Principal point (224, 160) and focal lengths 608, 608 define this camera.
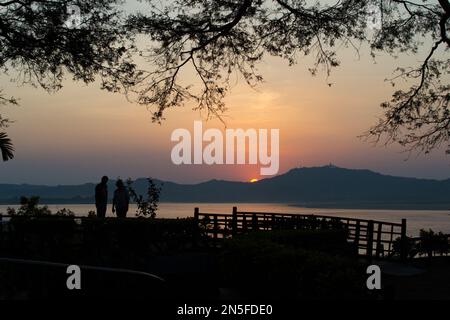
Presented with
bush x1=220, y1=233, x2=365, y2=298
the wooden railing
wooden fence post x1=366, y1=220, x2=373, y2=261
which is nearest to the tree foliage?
the wooden railing

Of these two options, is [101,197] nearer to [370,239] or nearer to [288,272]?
[370,239]

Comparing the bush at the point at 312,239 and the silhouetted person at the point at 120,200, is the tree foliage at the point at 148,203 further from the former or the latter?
the bush at the point at 312,239

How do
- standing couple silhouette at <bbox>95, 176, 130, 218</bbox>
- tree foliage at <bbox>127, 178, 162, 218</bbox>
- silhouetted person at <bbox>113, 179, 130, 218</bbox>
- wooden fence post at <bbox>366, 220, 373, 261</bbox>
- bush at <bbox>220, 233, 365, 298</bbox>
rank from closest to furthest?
bush at <bbox>220, 233, 365, 298</bbox> → wooden fence post at <bbox>366, 220, 373, 261</bbox> → standing couple silhouette at <bbox>95, 176, 130, 218</bbox> → silhouetted person at <bbox>113, 179, 130, 218</bbox> → tree foliage at <bbox>127, 178, 162, 218</bbox>

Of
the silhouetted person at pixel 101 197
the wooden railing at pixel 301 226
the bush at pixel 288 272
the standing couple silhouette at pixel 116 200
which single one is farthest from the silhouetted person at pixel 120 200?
the bush at pixel 288 272

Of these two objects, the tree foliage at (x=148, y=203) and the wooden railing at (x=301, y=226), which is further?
the tree foliage at (x=148, y=203)

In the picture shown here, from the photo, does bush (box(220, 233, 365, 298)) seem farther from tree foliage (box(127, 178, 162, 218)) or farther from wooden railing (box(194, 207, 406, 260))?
tree foliage (box(127, 178, 162, 218))

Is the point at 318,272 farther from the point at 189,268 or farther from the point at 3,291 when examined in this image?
the point at 189,268

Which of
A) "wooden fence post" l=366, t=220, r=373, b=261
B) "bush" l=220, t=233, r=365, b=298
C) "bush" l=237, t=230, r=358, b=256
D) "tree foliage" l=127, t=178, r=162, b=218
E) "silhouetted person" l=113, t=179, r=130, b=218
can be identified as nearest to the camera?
"bush" l=220, t=233, r=365, b=298

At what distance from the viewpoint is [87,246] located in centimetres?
1991

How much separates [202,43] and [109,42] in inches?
106

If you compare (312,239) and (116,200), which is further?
(116,200)

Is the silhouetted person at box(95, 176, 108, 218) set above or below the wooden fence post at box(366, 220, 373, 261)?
above

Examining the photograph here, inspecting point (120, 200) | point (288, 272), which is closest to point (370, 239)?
point (120, 200)
